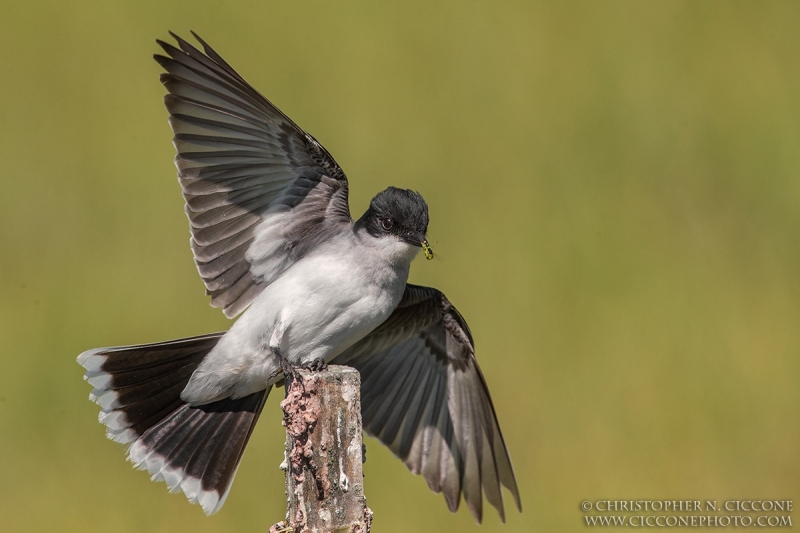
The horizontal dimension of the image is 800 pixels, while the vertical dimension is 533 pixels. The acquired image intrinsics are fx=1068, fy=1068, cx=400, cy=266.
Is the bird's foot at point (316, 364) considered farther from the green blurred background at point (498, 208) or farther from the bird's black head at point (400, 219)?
the green blurred background at point (498, 208)

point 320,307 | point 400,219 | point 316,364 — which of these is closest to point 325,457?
point 316,364

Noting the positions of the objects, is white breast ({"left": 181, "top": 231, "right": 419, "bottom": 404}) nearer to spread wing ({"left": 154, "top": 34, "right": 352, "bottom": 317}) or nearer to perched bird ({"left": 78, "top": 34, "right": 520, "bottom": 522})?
perched bird ({"left": 78, "top": 34, "right": 520, "bottom": 522})

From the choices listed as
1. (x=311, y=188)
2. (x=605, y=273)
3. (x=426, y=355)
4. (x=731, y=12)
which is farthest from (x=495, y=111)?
(x=311, y=188)

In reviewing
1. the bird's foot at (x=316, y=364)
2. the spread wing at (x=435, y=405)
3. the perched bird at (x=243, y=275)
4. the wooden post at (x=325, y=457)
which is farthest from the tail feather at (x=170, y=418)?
the wooden post at (x=325, y=457)

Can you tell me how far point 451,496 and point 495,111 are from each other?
510 centimetres

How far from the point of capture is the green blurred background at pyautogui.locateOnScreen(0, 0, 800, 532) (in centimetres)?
816

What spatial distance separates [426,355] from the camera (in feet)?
22.3

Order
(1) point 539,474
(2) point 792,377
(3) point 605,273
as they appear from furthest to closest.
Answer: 1. (3) point 605,273
2. (2) point 792,377
3. (1) point 539,474

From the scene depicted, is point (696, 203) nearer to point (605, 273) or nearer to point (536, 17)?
point (605, 273)

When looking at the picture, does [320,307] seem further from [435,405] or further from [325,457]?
[435,405]

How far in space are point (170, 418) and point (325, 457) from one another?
2.14 m

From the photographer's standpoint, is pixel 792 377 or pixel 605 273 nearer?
pixel 792 377

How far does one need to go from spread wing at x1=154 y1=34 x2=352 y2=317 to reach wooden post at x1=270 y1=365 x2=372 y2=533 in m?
1.75

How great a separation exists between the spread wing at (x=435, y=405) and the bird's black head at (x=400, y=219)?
3.06 feet
